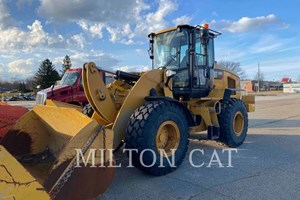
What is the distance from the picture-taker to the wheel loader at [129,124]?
3.18 meters

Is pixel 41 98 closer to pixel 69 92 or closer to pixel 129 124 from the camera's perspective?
pixel 69 92

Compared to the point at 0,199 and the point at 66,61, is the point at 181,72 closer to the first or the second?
the point at 0,199

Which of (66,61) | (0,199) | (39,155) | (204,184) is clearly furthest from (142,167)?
(66,61)

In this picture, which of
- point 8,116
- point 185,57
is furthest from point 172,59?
point 8,116

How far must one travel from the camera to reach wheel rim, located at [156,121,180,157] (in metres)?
4.84

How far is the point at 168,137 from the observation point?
506 cm

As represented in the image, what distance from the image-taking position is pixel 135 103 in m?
4.74

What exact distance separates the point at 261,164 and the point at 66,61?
6575 cm

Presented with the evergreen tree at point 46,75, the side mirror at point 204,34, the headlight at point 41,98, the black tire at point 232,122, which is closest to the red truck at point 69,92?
the headlight at point 41,98

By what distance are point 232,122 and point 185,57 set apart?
1.93m

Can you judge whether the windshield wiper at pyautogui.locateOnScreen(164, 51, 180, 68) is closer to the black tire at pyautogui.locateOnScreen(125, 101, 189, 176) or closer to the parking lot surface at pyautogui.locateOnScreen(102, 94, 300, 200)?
the black tire at pyautogui.locateOnScreen(125, 101, 189, 176)

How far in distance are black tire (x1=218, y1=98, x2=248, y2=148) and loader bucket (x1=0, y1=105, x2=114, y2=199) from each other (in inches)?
144

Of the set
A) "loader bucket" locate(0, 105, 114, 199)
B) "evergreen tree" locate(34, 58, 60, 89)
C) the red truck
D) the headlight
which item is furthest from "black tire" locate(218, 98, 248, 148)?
"evergreen tree" locate(34, 58, 60, 89)

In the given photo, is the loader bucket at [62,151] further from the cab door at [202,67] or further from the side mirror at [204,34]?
the side mirror at [204,34]
